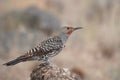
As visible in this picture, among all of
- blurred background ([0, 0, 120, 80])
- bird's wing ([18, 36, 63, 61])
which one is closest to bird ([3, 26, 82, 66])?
bird's wing ([18, 36, 63, 61])

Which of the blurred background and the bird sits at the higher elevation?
the bird

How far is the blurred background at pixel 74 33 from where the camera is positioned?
1173 inches

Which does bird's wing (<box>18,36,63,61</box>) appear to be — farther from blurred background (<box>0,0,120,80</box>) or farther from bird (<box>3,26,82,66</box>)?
blurred background (<box>0,0,120,80</box>)

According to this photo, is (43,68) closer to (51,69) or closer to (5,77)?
(51,69)

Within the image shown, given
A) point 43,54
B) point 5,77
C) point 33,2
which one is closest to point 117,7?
point 33,2

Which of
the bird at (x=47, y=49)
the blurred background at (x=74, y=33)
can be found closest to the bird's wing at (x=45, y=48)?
the bird at (x=47, y=49)

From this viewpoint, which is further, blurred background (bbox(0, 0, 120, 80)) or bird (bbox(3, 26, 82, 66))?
blurred background (bbox(0, 0, 120, 80))

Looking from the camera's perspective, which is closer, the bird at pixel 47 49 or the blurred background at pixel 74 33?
the bird at pixel 47 49

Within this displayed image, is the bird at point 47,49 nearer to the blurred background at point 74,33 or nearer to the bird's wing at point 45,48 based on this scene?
the bird's wing at point 45,48

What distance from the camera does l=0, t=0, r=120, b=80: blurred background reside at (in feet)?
97.8

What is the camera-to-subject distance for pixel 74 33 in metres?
34.1

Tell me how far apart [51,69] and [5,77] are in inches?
138

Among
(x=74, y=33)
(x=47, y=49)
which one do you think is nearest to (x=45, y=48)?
(x=47, y=49)

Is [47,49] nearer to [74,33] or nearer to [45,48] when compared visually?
[45,48]
